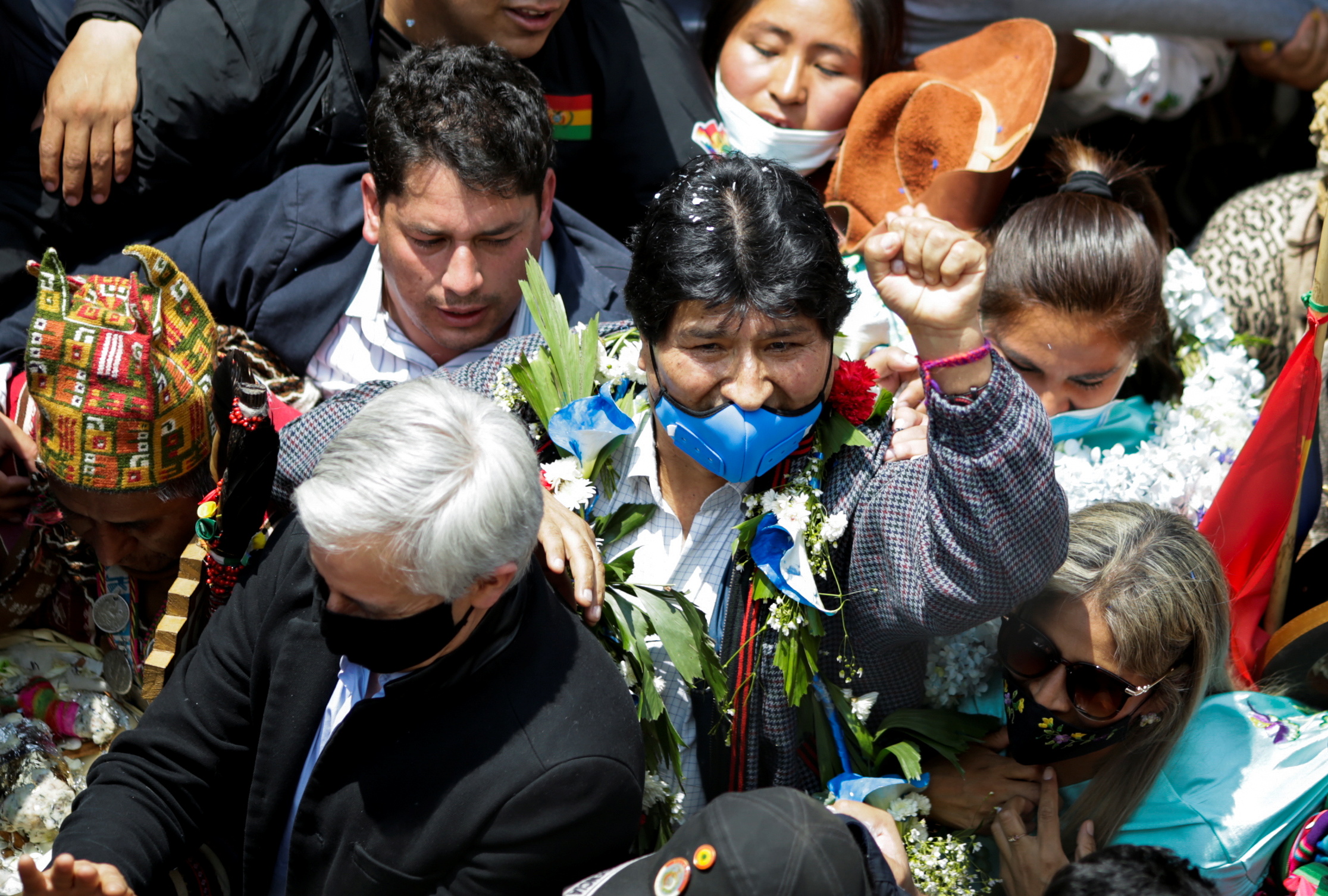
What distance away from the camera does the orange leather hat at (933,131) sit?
392 centimetres

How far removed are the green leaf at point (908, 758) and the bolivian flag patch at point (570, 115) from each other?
2.48 meters

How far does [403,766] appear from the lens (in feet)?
6.91

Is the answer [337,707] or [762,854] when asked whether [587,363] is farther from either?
[762,854]

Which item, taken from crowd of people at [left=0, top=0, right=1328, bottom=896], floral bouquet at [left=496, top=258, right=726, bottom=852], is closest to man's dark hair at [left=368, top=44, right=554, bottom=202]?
crowd of people at [left=0, top=0, right=1328, bottom=896]

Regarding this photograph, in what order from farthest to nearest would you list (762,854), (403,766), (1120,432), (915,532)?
1. (1120,432)
2. (915,532)
3. (403,766)
4. (762,854)

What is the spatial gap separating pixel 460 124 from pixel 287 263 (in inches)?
29.6

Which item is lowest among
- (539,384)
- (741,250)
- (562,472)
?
A: (562,472)

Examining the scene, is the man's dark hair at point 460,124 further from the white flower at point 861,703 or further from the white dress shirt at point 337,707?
the white flower at point 861,703

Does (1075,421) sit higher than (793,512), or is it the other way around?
(793,512)

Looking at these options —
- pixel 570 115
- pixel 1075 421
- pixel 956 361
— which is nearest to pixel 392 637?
pixel 956 361

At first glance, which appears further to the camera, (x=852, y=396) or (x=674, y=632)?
(x=852, y=396)

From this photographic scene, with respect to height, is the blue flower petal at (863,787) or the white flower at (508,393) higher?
the white flower at (508,393)

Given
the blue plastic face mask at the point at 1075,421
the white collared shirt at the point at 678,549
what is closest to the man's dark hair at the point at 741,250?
the white collared shirt at the point at 678,549

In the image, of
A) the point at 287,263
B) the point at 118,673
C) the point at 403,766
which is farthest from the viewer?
the point at 287,263
